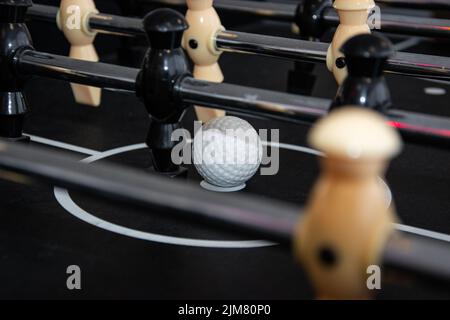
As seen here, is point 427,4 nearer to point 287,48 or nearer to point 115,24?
point 287,48

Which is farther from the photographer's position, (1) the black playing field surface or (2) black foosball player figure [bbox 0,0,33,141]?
(2) black foosball player figure [bbox 0,0,33,141]

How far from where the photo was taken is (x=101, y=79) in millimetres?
1466

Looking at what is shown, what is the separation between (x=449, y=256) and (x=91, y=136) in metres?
1.41

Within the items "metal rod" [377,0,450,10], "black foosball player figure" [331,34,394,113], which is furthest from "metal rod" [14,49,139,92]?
"metal rod" [377,0,450,10]

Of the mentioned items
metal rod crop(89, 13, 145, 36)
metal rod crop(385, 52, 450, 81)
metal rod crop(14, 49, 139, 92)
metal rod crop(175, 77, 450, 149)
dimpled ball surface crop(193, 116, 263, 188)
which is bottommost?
dimpled ball surface crop(193, 116, 263, 188)

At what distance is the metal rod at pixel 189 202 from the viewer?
63 centimetres

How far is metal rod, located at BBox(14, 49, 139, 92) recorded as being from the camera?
143 cm

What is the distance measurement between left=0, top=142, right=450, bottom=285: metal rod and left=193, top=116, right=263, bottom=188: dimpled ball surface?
67 cm

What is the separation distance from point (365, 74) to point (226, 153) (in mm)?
466

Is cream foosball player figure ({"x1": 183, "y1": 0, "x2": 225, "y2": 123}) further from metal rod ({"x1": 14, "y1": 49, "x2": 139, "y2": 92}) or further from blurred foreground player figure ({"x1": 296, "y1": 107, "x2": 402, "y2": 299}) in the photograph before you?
blurred foreground player figure ({"x1": 296, "y1": 107, "x2": 402, "y2": 299})

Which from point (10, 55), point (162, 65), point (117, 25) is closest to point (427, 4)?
point (117, 25)

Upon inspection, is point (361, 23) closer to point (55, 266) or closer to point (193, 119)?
point (193, 119)

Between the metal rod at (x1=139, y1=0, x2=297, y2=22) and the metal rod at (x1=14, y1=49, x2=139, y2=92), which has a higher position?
the metal rod at (x1=139, y1=0, x2=297, y2=22)
